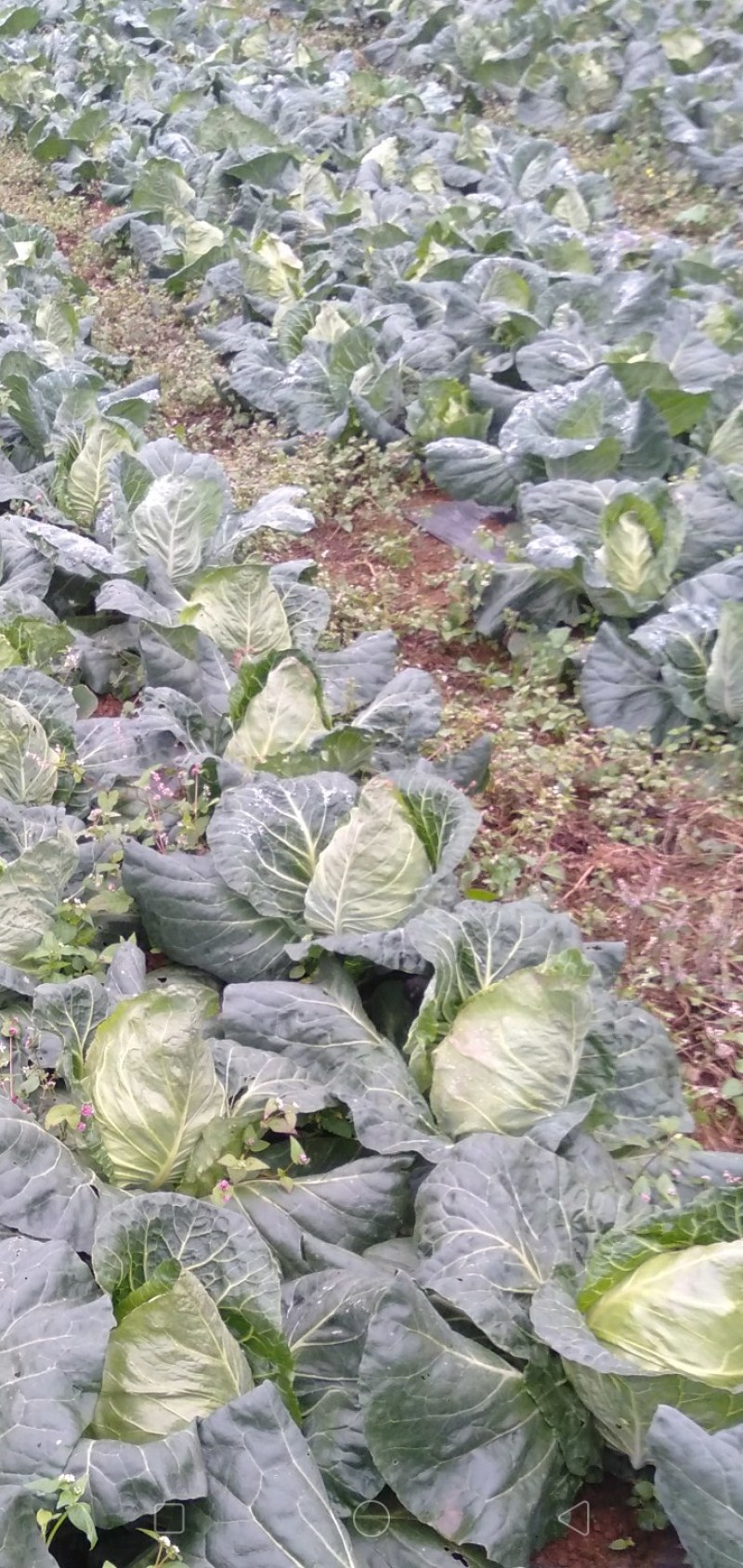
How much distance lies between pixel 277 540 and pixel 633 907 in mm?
2457

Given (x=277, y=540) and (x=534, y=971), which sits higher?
(x=534, y=971)

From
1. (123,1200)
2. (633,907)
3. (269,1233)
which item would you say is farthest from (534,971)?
(633,907)

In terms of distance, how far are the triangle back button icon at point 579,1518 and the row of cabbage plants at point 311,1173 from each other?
0.28ft

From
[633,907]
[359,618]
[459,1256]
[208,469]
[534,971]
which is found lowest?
[633,907]

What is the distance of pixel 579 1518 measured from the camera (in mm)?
1944

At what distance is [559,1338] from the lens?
174cm

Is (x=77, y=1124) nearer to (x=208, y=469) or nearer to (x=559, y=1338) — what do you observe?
(x=559, y=1338)

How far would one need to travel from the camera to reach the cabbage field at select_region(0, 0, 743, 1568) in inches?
68.6

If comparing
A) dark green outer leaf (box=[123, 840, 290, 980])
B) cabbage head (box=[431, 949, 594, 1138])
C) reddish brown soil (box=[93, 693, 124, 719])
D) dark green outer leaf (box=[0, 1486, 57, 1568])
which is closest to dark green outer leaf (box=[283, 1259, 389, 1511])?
cabbage head (box=[431, 949, 594, 1138])

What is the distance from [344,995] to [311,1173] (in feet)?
1.26

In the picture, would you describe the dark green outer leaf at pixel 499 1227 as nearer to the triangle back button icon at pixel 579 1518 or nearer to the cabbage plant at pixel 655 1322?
the cabbage plant at pixel 655 1322

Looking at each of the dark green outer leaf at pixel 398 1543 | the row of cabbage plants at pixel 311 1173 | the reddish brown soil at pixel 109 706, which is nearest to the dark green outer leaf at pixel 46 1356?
the row of cabbage plants at pixel 311 1173

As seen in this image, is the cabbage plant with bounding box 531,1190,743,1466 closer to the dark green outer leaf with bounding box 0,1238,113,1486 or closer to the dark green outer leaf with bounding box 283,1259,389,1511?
the dark green outer leaf with bounding box 283,1259,389,1511

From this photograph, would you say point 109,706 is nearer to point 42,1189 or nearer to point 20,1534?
point 42,1189
